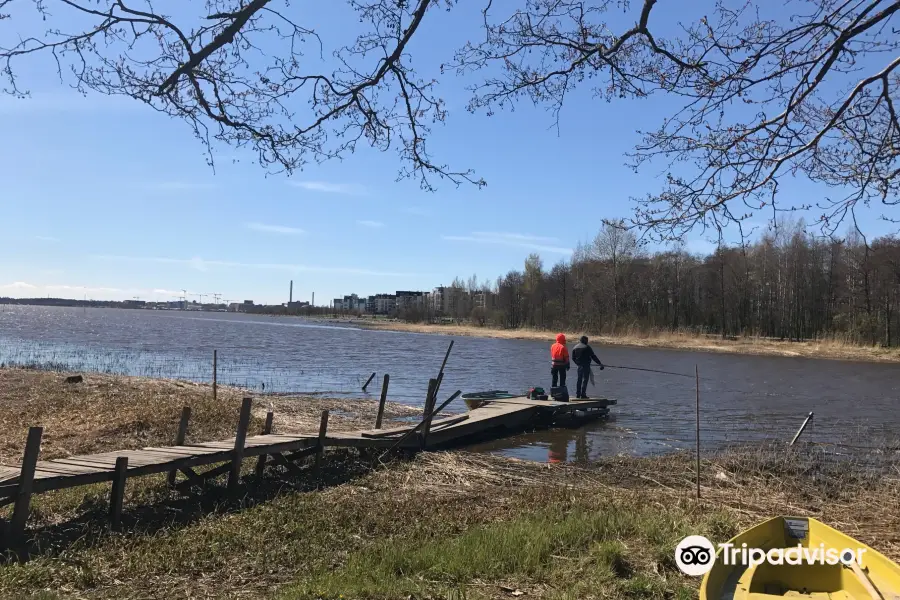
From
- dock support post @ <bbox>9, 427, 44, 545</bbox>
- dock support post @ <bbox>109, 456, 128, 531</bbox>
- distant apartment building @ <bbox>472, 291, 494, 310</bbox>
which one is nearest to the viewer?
dock support post @ <bbox>9, 427, 44, 545</bbox>

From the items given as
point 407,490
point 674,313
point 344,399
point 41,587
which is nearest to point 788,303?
point 674,313

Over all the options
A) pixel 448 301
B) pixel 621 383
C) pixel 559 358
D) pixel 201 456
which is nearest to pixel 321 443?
pixel 201 456

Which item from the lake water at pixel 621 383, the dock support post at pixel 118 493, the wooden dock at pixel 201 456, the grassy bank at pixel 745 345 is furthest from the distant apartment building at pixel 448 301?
the dock support post at pixel 118 493

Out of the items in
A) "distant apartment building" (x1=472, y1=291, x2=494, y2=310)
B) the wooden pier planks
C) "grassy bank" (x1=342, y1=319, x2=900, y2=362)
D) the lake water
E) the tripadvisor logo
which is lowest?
the lake water

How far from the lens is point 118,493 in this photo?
7926 mm

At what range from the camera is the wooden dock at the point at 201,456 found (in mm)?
7277

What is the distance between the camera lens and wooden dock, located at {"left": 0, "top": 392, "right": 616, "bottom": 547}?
7277mm

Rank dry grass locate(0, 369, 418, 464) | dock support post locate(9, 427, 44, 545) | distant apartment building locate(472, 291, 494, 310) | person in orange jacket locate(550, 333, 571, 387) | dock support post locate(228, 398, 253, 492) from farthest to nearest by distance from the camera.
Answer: distant apartment building locate(472, 291, 494, 310) → person in orange jacket locate(550, 333, 571, 387) → dry grass locate(0, 369, 418, 464) → dock support post locate(228, 398, 253, 492) → dock support post locate(9, 427, 44, 545)

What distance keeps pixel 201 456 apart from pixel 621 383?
24265 mm

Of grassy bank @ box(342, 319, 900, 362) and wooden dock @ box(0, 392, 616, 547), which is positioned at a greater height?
grassy bank @ box(342, 319, 900, 362)

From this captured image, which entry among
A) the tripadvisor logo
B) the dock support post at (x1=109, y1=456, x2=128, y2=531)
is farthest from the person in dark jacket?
the tripadvisor logo

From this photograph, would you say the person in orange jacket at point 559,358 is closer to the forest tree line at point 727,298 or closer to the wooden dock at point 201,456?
the wooden dock at point 201,456

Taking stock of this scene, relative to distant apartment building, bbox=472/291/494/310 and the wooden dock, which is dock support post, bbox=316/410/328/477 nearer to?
the wooden dock

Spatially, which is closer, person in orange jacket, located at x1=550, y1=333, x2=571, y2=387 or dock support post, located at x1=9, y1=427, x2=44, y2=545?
dock support post, located at x1=9, y1=427, x2=44, y2=545
